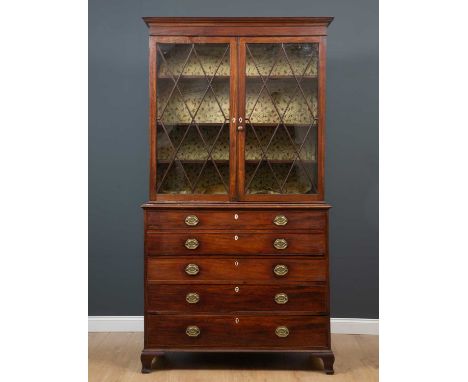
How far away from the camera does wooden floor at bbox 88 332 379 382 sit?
10.2ft

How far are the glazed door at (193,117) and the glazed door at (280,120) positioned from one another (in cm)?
8

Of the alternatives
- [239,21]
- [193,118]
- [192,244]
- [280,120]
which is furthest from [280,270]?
[239,21]

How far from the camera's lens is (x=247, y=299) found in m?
3.23

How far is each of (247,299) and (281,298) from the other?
19 cm

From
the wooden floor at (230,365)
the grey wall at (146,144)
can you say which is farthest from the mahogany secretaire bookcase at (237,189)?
the grey wall at (146,144)

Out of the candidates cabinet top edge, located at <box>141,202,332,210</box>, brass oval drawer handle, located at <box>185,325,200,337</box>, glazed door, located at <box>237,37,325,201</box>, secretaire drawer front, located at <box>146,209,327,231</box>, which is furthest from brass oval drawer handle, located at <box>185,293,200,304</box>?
glazed door, located at <box>237,37,325,201</box>

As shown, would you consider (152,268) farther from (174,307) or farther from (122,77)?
(122,77)

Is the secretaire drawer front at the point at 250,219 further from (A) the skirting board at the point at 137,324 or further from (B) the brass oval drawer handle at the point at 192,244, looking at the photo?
(A) the skirting board at the point at 137,324

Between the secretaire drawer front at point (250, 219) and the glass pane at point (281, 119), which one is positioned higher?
the glass pane at point (281, 119)

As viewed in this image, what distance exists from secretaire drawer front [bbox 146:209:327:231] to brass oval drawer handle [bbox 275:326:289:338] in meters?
0.55

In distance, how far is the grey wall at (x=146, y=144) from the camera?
155 inches

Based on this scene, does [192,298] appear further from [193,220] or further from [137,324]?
[137,324]
